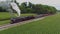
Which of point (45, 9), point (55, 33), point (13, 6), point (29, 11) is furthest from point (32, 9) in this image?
point (55, 33)

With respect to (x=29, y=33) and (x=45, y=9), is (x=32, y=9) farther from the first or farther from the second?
(x=29, y=33)

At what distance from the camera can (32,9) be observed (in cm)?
4394

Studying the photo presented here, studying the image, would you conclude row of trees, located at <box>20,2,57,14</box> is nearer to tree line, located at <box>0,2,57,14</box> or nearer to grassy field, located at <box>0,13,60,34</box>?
tree line, located at <box>0,2,57,14</box>

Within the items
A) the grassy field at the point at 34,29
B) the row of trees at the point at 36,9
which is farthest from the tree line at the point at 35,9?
the grassy field at the point at 34,29

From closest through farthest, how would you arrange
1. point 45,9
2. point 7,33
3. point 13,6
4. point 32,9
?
point 7,33 → point 13,6 → point 45,9 → point 32,9

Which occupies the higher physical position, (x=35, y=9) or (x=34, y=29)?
(x=34, y=29)

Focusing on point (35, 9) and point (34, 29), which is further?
point (35, 9)

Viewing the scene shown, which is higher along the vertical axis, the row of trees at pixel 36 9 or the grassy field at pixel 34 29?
the grassy field at pixel 34 29

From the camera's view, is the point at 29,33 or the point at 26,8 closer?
the point at 29,33

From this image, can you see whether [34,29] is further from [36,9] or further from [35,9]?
[36,9]

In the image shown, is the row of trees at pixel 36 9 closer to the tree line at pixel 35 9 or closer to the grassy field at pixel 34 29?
the tree line at pixel 35 9

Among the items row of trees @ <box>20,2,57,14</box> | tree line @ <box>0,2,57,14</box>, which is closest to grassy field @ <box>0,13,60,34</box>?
tree line @ <box>0,2,57,14</box>

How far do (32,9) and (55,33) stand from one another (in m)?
33.8

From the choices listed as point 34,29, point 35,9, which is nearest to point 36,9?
point 35,9
